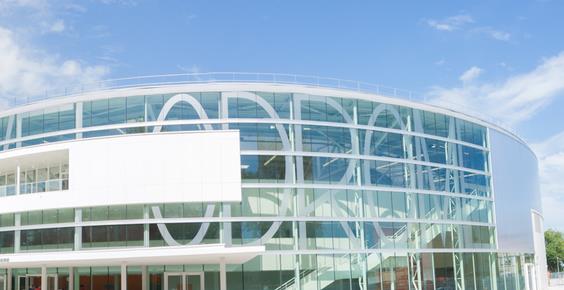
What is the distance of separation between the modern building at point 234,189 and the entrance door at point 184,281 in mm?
70

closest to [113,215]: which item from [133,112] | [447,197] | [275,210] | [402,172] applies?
[133,112]

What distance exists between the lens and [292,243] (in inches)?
1802

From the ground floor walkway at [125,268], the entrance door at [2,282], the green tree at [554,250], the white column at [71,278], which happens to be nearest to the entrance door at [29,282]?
the ground floor walkway at [125,268]

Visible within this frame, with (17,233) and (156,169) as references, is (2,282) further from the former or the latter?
(156,169)

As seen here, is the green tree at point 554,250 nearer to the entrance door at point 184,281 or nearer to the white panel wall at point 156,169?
the entrance door at point 184,281

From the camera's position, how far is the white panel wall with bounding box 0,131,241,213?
4356 cm

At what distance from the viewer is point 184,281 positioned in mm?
45375

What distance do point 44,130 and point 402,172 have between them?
86.3ft

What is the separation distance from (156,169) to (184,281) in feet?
26.1

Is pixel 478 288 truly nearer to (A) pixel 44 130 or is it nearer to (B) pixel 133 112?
(B) pixel 133 112

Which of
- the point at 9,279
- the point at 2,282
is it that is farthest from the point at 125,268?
the point at 2,282

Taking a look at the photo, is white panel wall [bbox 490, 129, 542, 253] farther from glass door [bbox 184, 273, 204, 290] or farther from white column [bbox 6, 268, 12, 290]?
white column [bbox 6, 268, 12, 290]

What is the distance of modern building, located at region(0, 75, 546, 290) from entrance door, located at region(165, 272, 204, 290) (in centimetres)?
7

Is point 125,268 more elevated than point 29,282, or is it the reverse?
point 125,268
